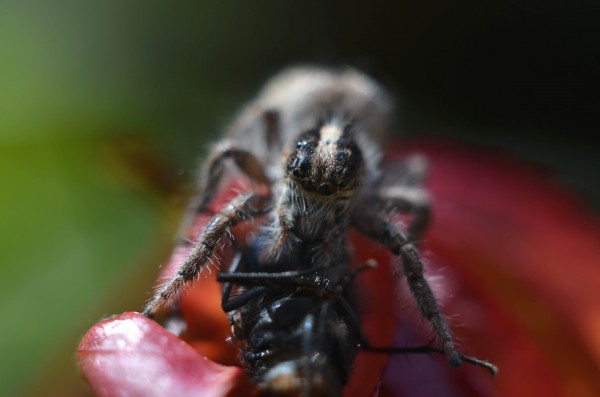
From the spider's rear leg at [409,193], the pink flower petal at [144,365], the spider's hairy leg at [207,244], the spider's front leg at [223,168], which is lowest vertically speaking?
the pink flower petal at [144,365]

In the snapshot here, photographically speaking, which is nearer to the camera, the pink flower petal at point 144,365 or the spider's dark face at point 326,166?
the pink flower petal at point 144,365

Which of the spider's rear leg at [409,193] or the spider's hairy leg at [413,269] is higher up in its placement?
the spider's rear leg at [409,193]

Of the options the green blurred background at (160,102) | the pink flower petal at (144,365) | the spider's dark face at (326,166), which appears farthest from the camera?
the green blurred background at (160,102)

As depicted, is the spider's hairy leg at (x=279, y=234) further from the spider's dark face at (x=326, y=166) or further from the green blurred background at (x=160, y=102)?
the green blurred background at (x=160, y=102)

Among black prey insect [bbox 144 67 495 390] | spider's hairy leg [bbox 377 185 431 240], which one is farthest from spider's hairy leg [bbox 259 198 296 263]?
spider's hairy leg [bbox 377 185 431 240]

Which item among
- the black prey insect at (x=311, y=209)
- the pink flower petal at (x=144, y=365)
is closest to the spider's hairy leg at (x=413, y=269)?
the black prey insect at (x=311, y=209)

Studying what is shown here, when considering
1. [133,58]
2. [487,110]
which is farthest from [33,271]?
[487,110]

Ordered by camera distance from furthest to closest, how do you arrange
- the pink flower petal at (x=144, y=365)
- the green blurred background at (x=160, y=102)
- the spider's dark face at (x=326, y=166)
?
the green blurred background at (x=160, y=102) → the spider's dark face at (x=326, y=166) → the pink flower petal at (x=144, y=365)
